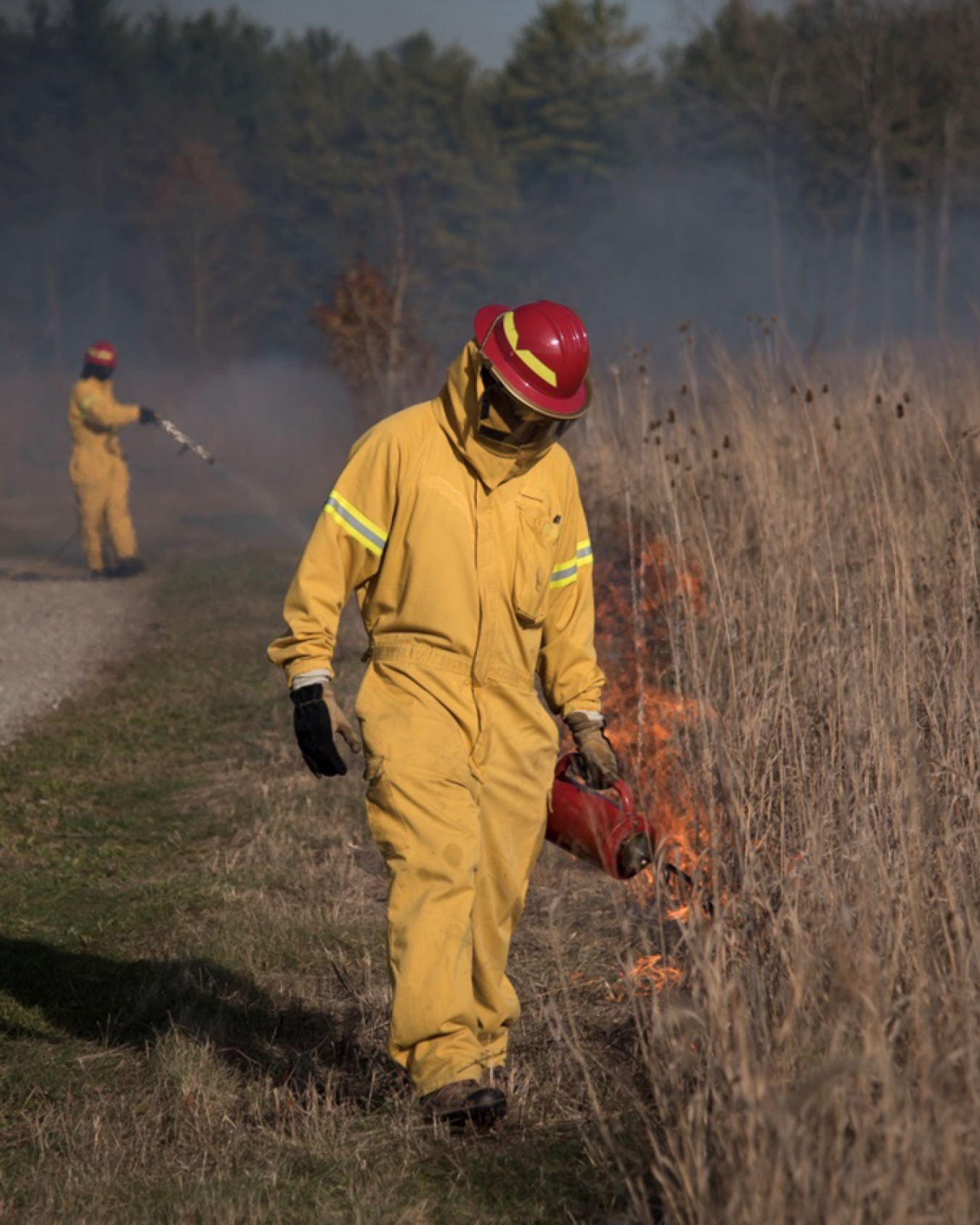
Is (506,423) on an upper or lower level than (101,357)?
lower

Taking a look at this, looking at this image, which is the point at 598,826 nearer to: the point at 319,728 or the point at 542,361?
the point at 319,728

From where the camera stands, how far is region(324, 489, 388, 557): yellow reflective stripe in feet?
12.1

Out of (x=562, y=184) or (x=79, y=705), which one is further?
(x=562, y=184)

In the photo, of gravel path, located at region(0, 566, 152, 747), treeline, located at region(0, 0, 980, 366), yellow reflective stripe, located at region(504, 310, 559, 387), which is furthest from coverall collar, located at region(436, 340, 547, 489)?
treeline, located at region(0, 0, 980, 366)

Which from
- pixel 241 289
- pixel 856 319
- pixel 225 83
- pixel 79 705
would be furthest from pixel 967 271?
pixel 79 705

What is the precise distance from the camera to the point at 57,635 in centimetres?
1217

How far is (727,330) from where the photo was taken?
144ft

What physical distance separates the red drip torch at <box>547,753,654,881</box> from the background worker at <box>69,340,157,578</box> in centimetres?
1161

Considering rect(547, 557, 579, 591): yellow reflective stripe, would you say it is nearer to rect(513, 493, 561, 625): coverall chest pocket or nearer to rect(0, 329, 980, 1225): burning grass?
rect(513, 493, 561, 625): coverall chest pocket

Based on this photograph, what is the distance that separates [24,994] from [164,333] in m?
39.6

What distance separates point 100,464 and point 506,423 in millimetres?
12614

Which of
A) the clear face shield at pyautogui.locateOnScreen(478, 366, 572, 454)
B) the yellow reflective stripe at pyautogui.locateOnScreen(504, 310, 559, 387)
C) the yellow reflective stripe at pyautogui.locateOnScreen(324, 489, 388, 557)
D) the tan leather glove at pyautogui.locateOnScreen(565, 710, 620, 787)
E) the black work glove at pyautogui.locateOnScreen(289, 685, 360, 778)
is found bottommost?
the tan leather glove at pyautogui.locateOnScreen(565, 710, 620, 787)

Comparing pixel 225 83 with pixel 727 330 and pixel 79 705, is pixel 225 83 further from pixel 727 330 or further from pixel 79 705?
pixel 79 705

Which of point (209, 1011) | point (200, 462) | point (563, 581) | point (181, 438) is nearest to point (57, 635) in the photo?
point (181, 438)
